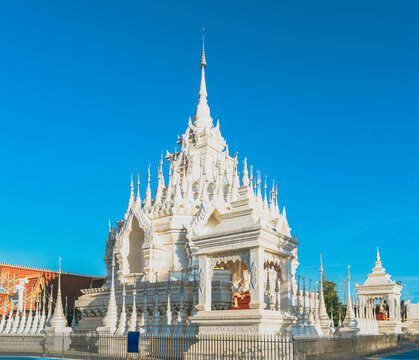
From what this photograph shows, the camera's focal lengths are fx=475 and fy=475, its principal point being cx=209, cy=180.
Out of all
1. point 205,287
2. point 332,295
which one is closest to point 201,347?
point 205,287

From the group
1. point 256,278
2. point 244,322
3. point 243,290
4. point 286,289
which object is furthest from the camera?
point 243,290

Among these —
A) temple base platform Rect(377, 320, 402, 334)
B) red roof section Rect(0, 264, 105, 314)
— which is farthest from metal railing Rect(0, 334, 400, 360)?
red roof section Rect(0, 264, 105, 314)

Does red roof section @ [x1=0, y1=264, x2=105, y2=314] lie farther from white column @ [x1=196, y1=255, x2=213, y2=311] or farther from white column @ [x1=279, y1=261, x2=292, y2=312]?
white column @ [x1=279, y1=261, x2=292, y2=312]

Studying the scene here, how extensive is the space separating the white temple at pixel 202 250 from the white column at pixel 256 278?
0.10 feet

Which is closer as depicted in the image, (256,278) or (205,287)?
(256,278)

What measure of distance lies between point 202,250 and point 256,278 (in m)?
2.30

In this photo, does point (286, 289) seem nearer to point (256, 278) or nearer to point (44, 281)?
point (256, 278)

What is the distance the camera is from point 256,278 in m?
14.0

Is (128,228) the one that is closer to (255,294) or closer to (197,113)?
(197,113)

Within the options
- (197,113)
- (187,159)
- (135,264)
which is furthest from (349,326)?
(197,113)

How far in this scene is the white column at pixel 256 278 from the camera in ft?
45.3

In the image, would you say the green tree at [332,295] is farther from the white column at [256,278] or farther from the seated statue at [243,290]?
the white column at [256,278]

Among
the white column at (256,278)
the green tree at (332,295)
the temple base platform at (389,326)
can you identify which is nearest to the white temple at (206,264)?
the white column at (256,278)

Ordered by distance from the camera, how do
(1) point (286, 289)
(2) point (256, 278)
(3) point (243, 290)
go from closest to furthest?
1. (2) point (256, 278)
2. (1) point (286, 289)
3. (3) point (243, 290)
